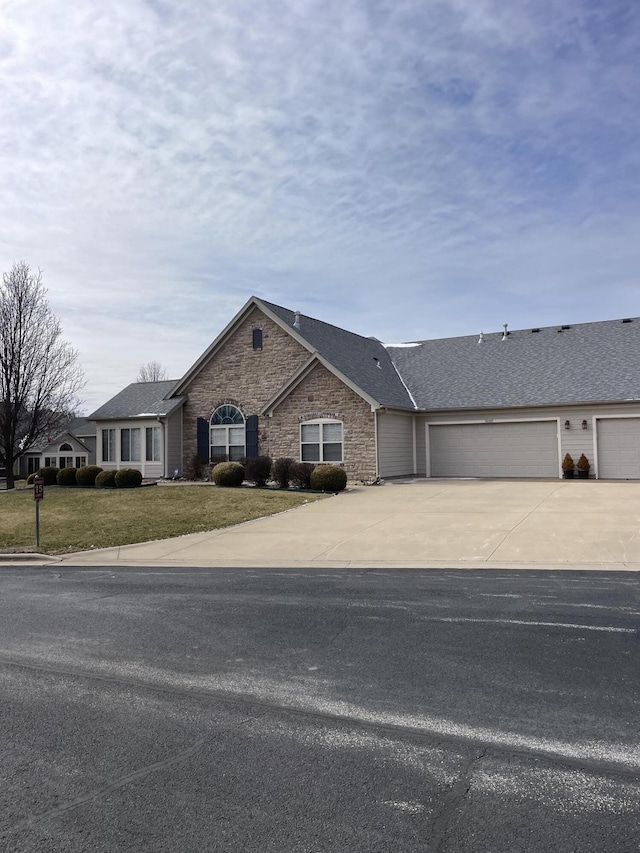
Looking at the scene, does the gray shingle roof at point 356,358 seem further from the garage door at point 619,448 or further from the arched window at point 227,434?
the garage door at point 619,448

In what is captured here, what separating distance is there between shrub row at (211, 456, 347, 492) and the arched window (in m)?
2.50

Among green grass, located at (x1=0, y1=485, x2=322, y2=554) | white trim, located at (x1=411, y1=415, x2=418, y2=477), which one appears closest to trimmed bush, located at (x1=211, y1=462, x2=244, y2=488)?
green grass, located at (x1=0, y1=485, x2=322, y2=554)

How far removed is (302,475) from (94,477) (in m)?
10.5

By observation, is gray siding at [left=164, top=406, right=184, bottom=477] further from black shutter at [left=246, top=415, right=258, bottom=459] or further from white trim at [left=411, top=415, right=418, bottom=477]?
white trim at [left=411, top=415, right=418, bottom=477]

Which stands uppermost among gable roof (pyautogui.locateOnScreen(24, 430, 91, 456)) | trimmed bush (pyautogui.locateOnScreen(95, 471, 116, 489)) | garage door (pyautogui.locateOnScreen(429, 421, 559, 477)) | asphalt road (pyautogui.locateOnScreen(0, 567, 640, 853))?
gable roof (pyautogui.locateOnScreen(24, 430, 91, 456))

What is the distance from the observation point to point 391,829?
10.8ft

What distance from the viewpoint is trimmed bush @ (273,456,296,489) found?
77.5 ft

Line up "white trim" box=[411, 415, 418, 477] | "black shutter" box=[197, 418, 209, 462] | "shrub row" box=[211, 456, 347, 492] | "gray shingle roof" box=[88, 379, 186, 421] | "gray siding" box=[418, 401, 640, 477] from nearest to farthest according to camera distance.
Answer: "shrub row" box=[211, 456, 347, 492] → "gray siding" box=[418, 401, 640, 477] → "white trim" box=[411, 415, 418, 477] → "black shutter" box=[197, 418, 209, 462] → "gray shingle roof" box=[88, 379, 186, 421]

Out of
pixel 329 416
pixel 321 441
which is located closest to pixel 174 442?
pixel 321 441

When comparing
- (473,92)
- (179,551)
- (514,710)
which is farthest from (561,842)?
(473,92)

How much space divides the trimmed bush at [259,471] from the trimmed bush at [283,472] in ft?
2.19

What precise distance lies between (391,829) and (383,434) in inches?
872

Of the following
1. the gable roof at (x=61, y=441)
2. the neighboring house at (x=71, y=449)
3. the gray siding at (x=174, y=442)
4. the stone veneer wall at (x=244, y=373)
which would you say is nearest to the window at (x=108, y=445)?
the gray siding at (x=174, y=442)

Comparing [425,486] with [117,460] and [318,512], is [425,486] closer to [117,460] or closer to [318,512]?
[318,512]
